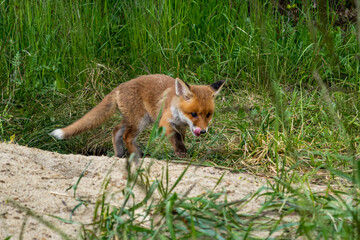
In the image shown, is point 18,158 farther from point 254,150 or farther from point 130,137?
point 254,150

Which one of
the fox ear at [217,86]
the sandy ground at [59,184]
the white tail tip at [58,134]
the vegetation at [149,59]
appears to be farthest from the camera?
the vegetation at [149,59]

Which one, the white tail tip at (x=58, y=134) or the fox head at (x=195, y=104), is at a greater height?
the fox head at (x=195, y=104)

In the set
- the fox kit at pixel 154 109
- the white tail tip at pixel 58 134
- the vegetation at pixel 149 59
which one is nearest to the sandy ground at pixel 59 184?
the white tail tip at pixel 58 134

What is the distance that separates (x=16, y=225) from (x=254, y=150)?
7.61ft

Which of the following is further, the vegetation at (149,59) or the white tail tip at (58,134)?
the vegetation at (149,59)

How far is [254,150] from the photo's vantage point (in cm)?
423

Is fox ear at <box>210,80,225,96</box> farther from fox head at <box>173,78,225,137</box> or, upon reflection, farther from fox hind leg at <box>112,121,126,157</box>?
fox hind leg at <box>112,121,126,157</box>

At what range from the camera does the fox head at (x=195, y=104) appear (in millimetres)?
4711

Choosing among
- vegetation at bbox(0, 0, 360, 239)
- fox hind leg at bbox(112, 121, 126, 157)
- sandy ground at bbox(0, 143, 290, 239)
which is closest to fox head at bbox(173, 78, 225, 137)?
vegetation at bbox(0, 0, 360, 239)

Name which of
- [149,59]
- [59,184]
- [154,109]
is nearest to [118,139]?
[154,109]

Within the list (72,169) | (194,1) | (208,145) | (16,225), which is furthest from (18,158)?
(194,1)

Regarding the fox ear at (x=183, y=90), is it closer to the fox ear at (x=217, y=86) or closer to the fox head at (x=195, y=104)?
the fox head at (x=195, y=104)

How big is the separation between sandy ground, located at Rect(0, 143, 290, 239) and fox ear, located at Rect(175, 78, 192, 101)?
39.3 inches

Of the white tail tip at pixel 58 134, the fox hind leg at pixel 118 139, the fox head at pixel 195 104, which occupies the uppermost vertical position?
the fox head at pixel 195 104
